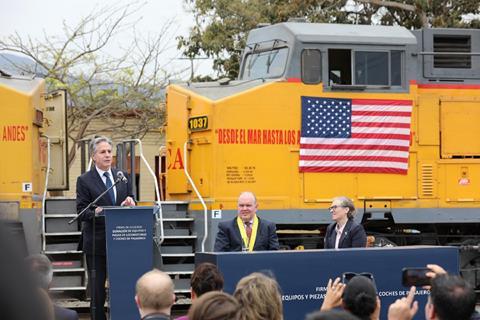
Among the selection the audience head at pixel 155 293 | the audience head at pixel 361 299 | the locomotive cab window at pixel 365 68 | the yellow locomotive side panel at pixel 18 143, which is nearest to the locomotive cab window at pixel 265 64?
the locomotive cab window at pixel 365 68

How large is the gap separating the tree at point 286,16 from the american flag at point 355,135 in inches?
591

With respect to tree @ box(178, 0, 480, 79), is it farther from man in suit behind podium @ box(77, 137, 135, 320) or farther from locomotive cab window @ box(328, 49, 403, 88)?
man in suit behind podium @ box(77, 137, 135, 320)

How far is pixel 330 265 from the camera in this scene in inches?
280

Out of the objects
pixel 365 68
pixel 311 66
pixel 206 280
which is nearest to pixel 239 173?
pixel 311 66

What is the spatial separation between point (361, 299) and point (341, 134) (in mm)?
9171

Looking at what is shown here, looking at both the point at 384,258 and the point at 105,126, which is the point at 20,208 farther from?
the point at 105,126

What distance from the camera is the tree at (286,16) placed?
28219 mm

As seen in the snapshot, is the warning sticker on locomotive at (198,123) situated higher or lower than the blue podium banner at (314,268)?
higher

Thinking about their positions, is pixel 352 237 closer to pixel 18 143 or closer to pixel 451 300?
pixel 451 300

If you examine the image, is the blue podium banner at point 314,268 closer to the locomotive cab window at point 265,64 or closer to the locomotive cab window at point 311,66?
the locomotive cab window at point 311,66

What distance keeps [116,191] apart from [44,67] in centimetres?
1694

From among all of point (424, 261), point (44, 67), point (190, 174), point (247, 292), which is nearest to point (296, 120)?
point (190, 174)

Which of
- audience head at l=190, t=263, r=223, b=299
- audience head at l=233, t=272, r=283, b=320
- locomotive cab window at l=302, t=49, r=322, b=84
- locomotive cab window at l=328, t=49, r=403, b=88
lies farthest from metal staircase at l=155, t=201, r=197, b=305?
audience head at l=233, t=272, r=283, b=320

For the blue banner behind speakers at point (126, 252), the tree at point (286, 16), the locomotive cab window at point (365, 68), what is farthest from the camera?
the tree at point (286, 16)
